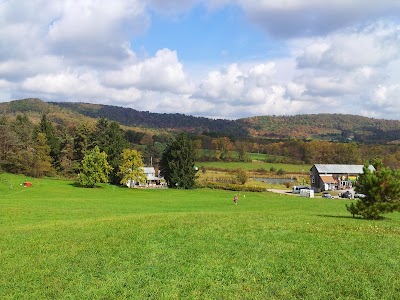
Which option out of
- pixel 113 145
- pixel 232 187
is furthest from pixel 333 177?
pixel 113 145

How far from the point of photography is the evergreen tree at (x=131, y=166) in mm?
81062

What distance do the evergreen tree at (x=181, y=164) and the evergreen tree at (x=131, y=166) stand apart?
6870 millimetres

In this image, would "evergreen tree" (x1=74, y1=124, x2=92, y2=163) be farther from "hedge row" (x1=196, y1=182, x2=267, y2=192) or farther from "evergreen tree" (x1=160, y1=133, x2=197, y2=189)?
"hedge row" (x1=196, y1=182, x2=267, y2=192)

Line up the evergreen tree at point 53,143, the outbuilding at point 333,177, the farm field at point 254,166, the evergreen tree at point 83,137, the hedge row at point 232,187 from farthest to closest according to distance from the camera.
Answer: the farm field at point 254,166 < the outbuilding at point 333,177 < the evergreen tree at point 53,143 < the evergreen tree at point 83,137 < the hedge row at point 232,187

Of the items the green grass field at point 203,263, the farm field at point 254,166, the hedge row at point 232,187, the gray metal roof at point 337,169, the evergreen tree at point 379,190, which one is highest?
the evergreen tree at point 379,190

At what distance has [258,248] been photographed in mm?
13922

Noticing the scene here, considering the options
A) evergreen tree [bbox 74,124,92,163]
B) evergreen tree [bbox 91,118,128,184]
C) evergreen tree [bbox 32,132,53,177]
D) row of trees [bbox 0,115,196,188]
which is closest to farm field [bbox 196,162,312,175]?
evergreen tree [bbox 74,124,92,163]

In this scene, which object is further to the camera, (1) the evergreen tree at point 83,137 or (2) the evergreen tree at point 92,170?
(1) the evergreen tree at point 83,137

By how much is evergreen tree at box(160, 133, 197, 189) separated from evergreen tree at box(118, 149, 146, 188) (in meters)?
6.87

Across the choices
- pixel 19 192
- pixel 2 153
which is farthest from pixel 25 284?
pixel 2 153

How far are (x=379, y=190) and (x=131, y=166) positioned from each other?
63.0 meters

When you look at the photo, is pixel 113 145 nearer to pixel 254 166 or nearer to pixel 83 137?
pixel 83 137

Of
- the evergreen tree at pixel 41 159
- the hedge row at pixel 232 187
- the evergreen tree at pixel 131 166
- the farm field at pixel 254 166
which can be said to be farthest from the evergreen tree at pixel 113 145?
the farm field at pixel 254 166

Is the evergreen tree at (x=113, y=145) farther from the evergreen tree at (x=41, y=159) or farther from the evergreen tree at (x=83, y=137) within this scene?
the evergreen tree at (x=41, y=159)
